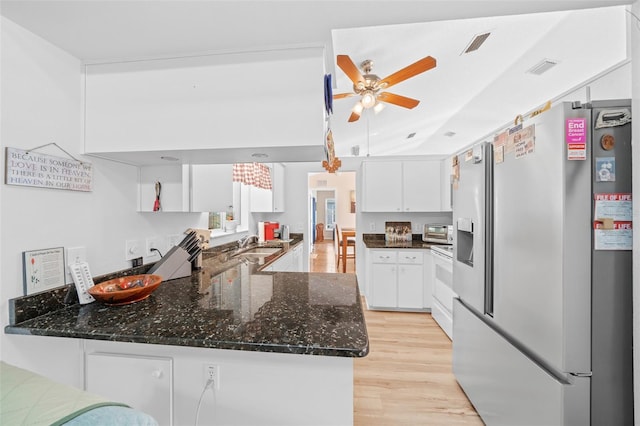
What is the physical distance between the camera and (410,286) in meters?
3.49

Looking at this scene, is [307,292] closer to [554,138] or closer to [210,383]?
[210,383]

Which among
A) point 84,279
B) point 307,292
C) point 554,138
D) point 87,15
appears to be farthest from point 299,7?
point 84,279

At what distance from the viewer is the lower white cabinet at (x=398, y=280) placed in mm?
3463

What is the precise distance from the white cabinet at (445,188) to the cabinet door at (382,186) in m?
0.57

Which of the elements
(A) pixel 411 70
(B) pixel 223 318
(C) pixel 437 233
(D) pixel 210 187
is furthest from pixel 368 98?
(B) pixel 223 318

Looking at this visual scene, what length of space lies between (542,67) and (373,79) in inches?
59.0

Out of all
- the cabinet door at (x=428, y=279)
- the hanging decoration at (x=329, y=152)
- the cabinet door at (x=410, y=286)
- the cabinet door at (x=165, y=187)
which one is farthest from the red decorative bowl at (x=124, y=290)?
the cabinet door at (x=428, y=279)

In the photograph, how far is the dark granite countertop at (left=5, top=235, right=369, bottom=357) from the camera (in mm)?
867

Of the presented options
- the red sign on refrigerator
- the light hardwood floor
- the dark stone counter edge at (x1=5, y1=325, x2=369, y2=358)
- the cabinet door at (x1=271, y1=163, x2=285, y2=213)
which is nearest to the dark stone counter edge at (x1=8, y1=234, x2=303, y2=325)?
the dark stone counter edge at (x1=5, y1=325, x2=369, y2=358)

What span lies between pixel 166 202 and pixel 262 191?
6.95 feet

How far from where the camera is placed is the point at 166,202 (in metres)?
1.71

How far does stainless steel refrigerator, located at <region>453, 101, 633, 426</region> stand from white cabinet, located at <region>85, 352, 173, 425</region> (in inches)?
60.7

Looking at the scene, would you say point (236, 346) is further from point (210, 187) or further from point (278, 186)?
point (278, 186)

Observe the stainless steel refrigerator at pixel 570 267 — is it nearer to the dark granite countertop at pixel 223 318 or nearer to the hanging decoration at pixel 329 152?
the dark granite countertop at pixel 223 318
